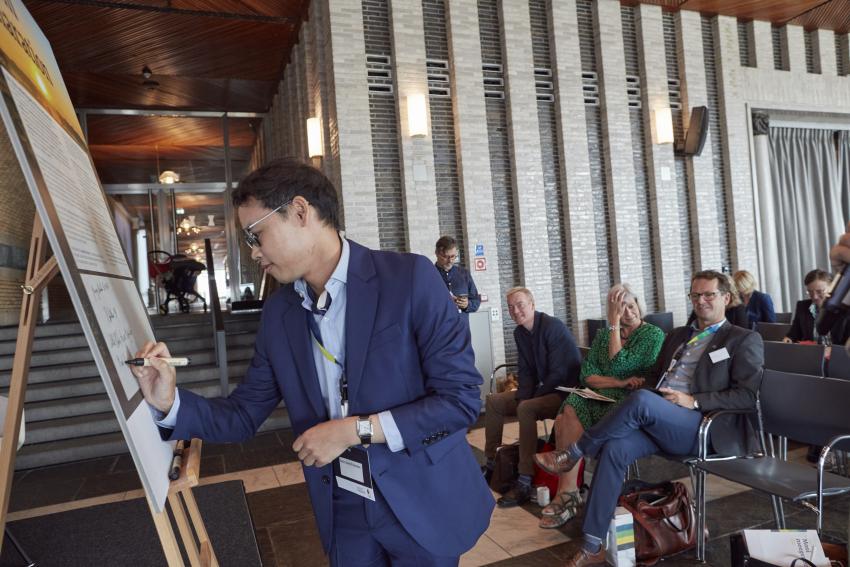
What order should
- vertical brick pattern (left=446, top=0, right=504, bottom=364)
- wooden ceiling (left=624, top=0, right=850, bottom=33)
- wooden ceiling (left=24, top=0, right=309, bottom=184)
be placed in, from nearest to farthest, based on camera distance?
vertical brick pattern (left=446, top=0, right=504, bottom=364)
wooden ceiling (left=24, top=0, right=309, bottom=184)
wooden ceiling (left=624, top=0, right=850, bottom=33)

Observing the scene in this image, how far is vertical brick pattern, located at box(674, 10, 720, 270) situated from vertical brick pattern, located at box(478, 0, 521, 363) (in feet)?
9.30

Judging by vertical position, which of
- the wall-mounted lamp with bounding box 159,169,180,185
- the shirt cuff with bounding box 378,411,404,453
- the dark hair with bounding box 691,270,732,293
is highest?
the wall-mounted lamp with bounding box 159,169,180,185

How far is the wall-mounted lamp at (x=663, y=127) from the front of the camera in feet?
25.2

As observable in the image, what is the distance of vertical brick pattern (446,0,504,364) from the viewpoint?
267 inches

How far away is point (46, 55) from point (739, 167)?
8.74 metres

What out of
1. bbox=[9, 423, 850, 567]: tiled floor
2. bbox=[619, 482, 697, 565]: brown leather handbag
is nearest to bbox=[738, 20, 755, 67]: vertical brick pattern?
bbox=[9, 423, 850, 567]: tiled floor

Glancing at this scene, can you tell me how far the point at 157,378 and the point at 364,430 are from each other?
502mm

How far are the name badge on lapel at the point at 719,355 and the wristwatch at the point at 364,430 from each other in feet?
7.83

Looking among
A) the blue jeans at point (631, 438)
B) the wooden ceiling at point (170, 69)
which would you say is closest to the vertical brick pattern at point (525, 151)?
the wooden ceiling at point (170, 69)

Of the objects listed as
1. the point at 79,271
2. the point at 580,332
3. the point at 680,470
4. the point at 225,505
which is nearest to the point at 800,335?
the point at 680,470

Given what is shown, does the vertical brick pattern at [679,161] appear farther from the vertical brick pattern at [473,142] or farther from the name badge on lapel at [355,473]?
the name badge on lapel at [355,473]

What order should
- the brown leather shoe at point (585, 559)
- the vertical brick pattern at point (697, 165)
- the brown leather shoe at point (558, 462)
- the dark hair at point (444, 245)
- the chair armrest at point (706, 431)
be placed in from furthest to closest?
the vertical brick pattern at point (697, 165), the dark hair at point (444, 245), the brown leather shoe at point (558, 462), the chair armrest at point (706, 431), the brown leather shoe at point (585, 559)

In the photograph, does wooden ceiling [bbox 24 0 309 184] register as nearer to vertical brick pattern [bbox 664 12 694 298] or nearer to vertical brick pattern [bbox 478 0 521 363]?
vertical brick pattern [bbox 478 0 521 363]

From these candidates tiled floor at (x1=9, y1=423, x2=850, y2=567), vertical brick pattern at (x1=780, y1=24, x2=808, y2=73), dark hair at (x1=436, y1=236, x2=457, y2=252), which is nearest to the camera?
tiled floor at (x1=9, y1=423, x2=850, y2=567)
